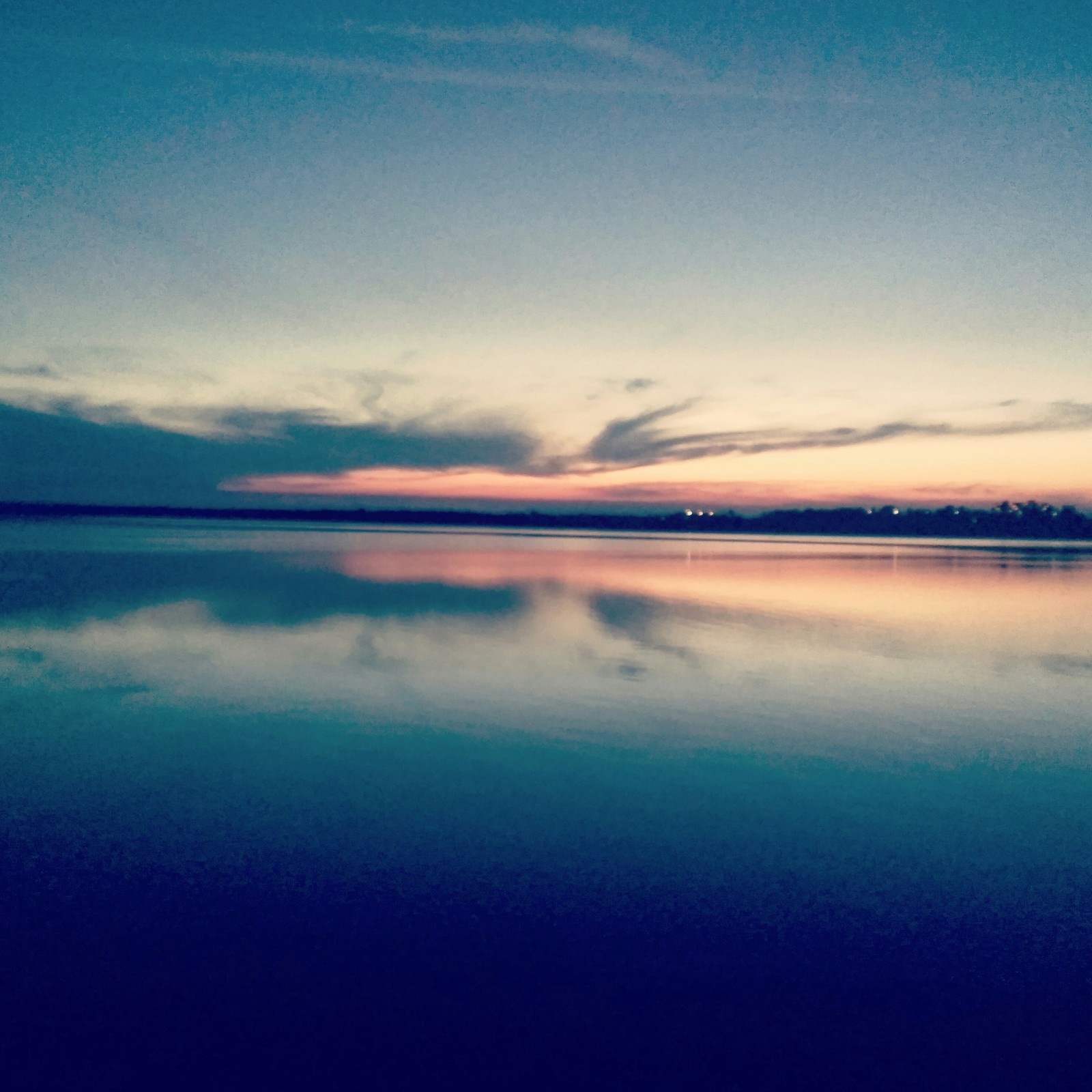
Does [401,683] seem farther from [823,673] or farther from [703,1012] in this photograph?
[703,1012]

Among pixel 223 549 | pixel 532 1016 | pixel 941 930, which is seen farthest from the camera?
pixel 223 549

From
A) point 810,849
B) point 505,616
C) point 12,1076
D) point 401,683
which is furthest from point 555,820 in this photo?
point 505,616

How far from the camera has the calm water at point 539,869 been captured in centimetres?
297

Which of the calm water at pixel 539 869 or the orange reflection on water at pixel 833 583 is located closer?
the calm water at pixel 539 869

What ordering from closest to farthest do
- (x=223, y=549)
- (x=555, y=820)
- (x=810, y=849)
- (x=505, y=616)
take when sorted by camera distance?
1. (x=810, y=849)
2. (x=555, y=820)
3. (x=505, y=616)
4. (x=223, y=549)

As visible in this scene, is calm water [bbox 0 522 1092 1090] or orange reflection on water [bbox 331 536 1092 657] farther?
orange reflection on water [bbox 331 536 1092 657]

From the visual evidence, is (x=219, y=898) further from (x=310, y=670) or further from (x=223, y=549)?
(x=223, y=549)

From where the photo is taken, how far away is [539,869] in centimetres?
435

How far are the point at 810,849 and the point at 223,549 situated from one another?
34.5 m

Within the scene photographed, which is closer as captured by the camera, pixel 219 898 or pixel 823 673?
pixel 219 898

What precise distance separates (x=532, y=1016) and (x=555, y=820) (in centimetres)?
191

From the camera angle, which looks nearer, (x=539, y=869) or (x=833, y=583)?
(x=539, y=869)

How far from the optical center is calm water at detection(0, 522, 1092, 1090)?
9.76 feet

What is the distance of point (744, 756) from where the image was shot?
21.1 ft
